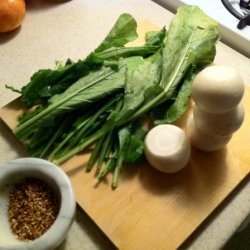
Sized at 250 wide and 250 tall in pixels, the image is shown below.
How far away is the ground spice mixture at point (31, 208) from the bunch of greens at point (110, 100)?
0.29 feet

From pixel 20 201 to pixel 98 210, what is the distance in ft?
0.40

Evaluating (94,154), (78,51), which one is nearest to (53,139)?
(94,154)

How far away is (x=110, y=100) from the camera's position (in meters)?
0.67

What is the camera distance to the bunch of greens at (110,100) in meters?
0.63

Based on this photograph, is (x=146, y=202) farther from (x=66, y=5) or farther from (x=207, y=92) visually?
(x=66, y=5)

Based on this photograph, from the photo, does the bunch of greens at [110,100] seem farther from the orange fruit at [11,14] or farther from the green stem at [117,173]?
the orange fruit at [11,14]

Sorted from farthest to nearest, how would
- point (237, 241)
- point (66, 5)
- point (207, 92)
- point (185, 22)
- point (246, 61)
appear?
1. point (237, 241)
2. point (66, 5)
3. point (246, 61)
4. point (185, 22)
5. point (207, 92)

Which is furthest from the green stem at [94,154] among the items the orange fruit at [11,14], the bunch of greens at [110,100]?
the orange fruit at [11,14]

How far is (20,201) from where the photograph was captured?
0.55m

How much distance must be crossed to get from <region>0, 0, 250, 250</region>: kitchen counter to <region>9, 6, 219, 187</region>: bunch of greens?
0.27 ft

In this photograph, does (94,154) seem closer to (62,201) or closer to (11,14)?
(62,201)

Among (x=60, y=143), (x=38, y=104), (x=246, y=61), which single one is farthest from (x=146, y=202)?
(x=246, y=61)

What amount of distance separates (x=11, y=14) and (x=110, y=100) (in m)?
0.37

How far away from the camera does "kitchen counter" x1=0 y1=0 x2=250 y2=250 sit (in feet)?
1.89
